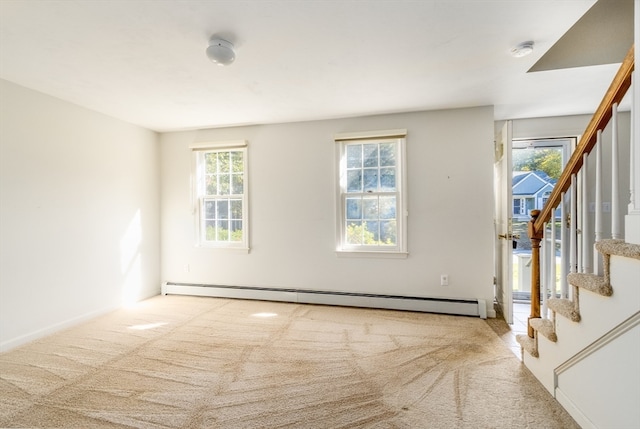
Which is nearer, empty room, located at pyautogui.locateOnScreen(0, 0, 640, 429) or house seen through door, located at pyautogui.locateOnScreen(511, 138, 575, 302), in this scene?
empty room, located at pyautogui.locateOnScreen(0, 0, 640, 429)

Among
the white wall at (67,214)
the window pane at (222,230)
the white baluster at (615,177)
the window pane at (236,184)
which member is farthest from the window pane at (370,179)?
the white wall at (67,214)

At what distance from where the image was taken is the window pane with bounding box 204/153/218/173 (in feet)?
14.3

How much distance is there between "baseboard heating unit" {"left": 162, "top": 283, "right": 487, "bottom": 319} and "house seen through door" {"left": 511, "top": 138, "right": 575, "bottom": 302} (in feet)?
3.56

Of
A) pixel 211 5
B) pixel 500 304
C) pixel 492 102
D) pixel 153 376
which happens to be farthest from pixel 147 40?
pixel 500 304

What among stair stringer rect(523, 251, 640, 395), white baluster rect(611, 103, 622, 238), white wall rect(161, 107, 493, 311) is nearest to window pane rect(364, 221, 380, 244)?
white wall rect(161, 107, 493, 311)

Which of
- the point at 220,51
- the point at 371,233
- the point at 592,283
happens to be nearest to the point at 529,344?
the point at 592,283

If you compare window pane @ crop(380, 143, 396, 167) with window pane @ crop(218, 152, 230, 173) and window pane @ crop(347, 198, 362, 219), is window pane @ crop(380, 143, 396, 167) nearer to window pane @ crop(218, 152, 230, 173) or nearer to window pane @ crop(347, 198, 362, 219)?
window pane @ crop(347, 198, 362, 219)

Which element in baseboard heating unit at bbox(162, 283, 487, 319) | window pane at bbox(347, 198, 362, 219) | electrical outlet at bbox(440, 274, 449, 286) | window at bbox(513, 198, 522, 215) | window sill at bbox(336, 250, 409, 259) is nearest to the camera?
baseboard heating unit at bbox(162, 283, 487, 319)

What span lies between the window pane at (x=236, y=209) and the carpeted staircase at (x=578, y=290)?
3478mm

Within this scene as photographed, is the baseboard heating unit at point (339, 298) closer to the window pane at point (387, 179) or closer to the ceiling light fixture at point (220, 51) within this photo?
the window pane at point (387, 179)

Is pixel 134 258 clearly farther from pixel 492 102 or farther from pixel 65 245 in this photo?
pixel 492 102

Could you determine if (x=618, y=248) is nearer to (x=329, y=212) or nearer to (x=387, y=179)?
(x=387, y=179)

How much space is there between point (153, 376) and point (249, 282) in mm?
1966

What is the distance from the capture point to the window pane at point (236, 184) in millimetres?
4230
